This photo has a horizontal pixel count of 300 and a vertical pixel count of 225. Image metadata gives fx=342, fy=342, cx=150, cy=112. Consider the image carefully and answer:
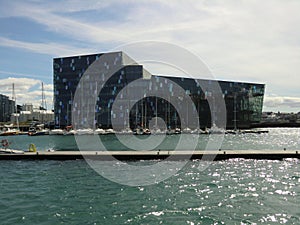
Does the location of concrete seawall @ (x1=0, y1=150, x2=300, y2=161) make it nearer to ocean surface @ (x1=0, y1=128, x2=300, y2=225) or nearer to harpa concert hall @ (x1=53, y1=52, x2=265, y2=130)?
ocean surface @ (x1=0, y1=128, x2=300, y2=225)

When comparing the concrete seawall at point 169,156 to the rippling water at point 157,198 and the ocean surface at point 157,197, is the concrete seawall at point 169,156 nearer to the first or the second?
the ocean surface at point 157,197

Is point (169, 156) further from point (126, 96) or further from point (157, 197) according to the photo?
point (126, 96)

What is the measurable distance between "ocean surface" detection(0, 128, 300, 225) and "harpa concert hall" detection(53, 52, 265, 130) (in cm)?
8222

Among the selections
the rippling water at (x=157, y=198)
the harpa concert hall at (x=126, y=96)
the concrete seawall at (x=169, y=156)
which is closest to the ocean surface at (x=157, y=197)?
the rippling water at (x=157, y=198)

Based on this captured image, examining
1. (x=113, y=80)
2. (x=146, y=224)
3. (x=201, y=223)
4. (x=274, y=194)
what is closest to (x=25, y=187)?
(x=146, y=224)

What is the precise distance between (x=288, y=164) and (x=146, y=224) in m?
23.0

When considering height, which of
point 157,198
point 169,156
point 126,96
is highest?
point 126,96

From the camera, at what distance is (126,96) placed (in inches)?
4498

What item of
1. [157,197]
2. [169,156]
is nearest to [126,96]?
[169,156]

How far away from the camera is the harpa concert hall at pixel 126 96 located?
376ft

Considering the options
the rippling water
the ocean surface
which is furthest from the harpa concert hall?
the rippling water

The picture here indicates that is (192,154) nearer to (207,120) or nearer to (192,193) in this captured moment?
(192,193)

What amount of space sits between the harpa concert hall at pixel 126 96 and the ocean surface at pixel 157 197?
270ft

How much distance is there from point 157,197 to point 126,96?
309 ft
